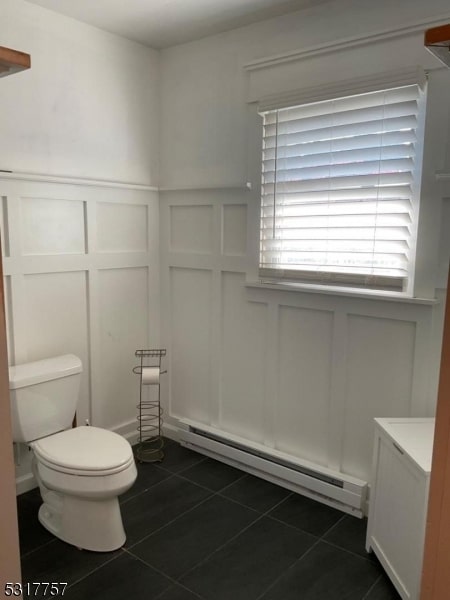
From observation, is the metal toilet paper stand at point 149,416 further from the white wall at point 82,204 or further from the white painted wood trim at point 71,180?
the white painted wood trim at point 71,180

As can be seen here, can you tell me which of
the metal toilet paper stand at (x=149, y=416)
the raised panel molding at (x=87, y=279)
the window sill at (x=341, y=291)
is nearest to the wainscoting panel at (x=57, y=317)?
the raised panel molding at (x=87, y=279)

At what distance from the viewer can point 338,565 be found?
202cm

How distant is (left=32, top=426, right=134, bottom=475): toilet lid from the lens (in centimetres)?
203

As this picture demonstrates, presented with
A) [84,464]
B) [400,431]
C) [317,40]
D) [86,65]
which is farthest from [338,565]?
[86,65]

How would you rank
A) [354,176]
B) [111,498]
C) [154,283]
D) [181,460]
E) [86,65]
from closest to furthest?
[111,498] < [354,176] < [86,65] < [181,460] < [154,283]

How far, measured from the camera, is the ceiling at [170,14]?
7.50 feet

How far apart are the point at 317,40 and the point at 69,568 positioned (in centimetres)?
259

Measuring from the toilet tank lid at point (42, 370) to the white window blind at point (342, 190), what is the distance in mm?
1107

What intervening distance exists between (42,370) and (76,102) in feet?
4.62

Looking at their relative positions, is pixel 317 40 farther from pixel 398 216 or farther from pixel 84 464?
pixel 84 464

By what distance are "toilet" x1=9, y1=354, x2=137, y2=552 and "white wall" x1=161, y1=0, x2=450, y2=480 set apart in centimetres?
85

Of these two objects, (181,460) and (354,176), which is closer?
(354,176)

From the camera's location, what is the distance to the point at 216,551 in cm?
210

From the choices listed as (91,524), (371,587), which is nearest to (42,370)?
(91,524)
